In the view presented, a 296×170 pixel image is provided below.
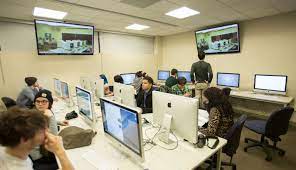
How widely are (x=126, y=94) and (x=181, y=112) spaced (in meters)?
1.17

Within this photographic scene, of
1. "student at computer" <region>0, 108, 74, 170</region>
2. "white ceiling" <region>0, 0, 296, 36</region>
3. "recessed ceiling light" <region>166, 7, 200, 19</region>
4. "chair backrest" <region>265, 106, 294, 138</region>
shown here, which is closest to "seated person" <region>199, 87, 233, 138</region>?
"chair backrest" <region>265, 106, 294, 138</region>

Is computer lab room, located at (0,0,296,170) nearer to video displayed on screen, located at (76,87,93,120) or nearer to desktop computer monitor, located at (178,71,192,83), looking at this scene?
video displayed on screen, located at (76,87,93,120)

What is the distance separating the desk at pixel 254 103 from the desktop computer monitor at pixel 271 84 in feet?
0.43

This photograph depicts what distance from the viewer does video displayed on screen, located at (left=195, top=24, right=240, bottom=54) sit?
14.4 feet

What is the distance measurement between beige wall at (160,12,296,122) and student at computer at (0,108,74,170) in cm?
481

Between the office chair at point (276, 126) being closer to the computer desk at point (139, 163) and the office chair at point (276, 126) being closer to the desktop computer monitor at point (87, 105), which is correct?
the computer desk at point (139, 163)

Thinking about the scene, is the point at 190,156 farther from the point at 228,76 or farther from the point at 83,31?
the point at 83,31

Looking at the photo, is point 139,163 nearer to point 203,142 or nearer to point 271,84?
point 203,142

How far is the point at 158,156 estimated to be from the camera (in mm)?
1377

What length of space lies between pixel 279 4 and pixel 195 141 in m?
3.30

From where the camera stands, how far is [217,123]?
1812mm

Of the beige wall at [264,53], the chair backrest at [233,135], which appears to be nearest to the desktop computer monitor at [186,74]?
the beige wall at [264,53]

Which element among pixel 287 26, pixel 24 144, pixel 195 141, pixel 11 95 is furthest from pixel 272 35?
pixel 11 95

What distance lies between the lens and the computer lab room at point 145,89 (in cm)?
128
